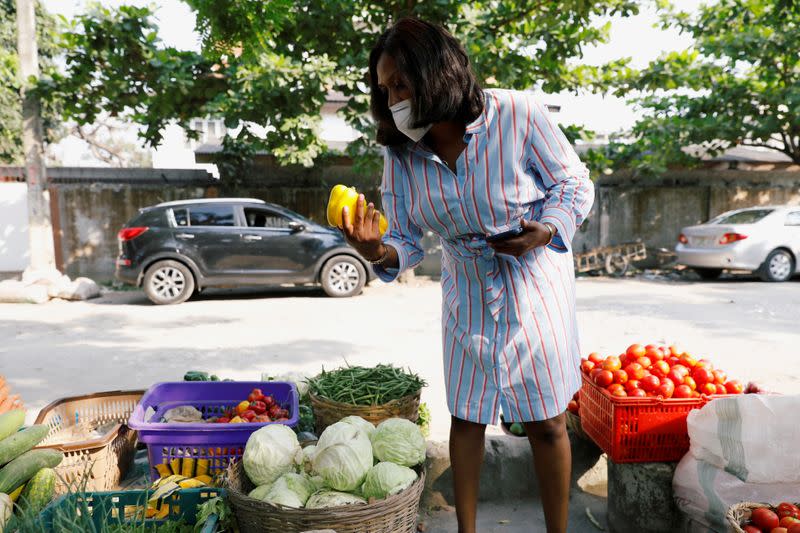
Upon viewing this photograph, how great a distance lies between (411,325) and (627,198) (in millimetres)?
10096

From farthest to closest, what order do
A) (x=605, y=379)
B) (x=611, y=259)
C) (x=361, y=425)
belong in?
1. (x=611, y=259)
2. (x=605, y=379)
3. (x=361, y=425)

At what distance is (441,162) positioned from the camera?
6.90ft

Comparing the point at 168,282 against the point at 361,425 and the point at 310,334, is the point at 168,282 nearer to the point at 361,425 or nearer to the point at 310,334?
the point at 310,334

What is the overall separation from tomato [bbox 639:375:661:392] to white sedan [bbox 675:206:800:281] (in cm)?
1047

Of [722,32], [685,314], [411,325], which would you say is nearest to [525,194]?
[411,325]

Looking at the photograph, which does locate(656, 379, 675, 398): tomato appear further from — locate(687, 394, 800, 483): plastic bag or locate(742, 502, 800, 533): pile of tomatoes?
locate(742, 502, 800, 533): pile of tomatoes

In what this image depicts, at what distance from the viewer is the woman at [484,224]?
76.8 inches

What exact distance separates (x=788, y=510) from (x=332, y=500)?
174 cm

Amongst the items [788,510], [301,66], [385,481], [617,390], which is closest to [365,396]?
[385,481]

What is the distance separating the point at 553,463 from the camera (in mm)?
2197

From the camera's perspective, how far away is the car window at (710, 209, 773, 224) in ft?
41.0

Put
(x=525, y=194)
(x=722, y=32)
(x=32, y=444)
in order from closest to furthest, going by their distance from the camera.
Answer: (x=525, y=194), (x=32, y=444), (x=722, y=32)

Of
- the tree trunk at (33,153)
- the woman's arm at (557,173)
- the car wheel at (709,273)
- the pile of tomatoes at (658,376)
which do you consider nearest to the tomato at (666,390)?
the pile of tomatoes at (658,376)

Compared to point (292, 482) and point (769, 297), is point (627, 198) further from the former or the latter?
point (292, 482)
